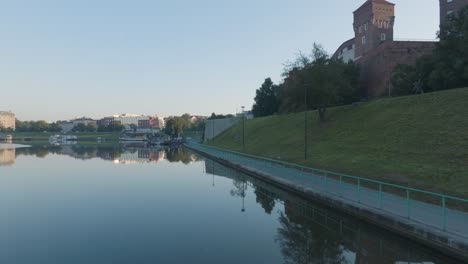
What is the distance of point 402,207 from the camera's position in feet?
47.5

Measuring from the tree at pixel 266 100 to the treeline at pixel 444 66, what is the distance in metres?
48.2

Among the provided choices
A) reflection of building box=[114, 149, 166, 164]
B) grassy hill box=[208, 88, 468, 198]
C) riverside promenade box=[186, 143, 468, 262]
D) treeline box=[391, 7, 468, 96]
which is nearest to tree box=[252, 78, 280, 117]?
reflection of building box=[114, 149, 166, 164]

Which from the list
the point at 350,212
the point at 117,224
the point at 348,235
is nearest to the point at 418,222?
the point at 348,235

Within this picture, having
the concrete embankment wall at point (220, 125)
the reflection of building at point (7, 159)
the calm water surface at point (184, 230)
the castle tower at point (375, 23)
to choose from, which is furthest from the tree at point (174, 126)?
the calm water surface at point (184, 230)

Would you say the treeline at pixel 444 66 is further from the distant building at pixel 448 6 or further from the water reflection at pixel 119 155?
the water reflection at pixel 119 155

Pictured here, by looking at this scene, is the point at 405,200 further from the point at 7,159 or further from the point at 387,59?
the point at 7,159

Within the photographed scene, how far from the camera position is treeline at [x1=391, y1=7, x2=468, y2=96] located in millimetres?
35969

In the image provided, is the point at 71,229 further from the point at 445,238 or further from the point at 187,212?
the point at 445,238

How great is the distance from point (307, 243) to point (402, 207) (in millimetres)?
4841

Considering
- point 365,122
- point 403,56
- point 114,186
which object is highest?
point 403,56

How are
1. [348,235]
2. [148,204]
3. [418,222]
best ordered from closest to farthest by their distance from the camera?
[418,222]
[348,235]
[148,204]

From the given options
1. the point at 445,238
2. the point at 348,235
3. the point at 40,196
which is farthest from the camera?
the point at 40,196

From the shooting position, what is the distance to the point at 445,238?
10.8 metres

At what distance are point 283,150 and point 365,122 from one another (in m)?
10.2
